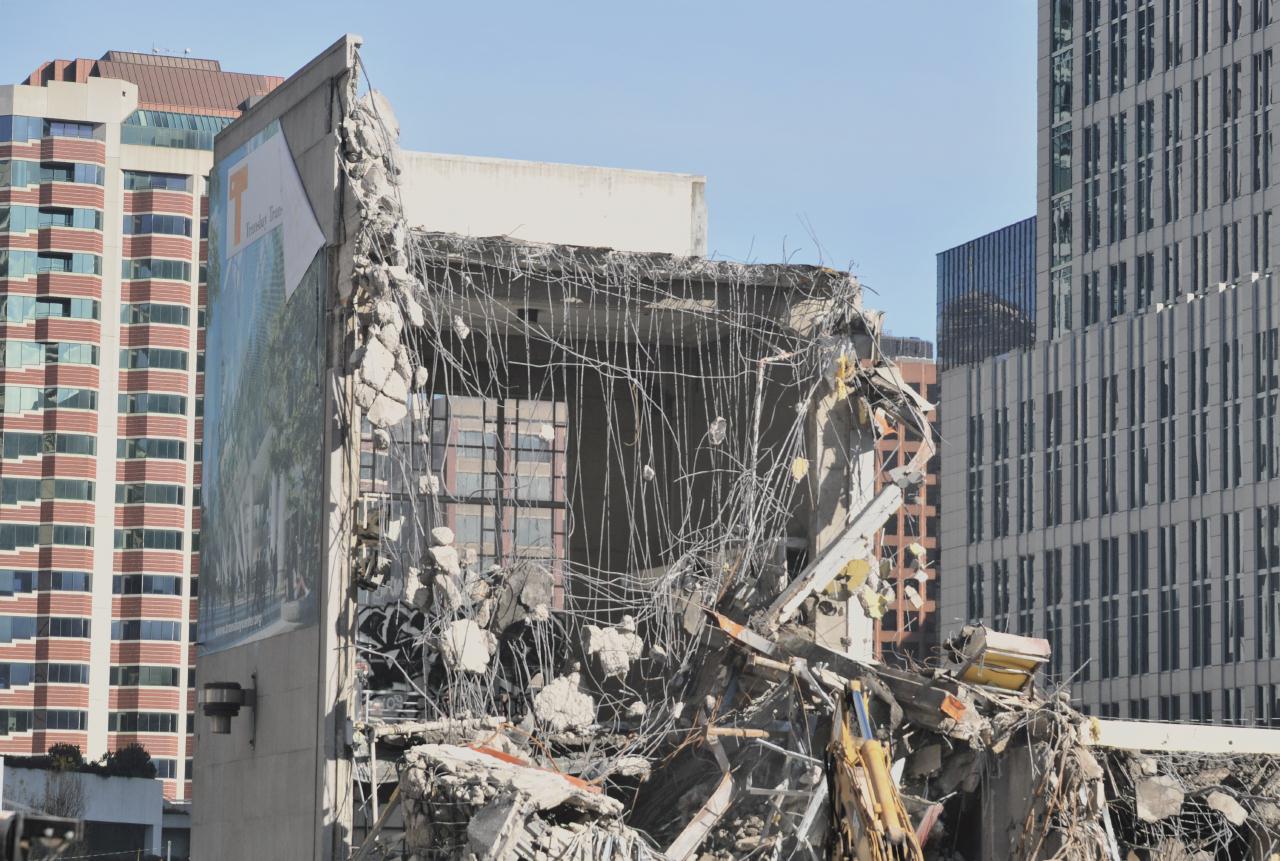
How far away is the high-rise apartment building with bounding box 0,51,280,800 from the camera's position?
135 metres

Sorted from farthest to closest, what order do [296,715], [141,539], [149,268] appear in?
[149,268] → [141,539] → [296,715]

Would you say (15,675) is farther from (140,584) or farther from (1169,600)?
(1169,600)

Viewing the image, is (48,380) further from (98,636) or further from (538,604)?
(538,604)

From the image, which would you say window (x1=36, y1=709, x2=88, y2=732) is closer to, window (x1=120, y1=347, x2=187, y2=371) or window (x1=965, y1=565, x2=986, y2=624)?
window (x1=120, y1=347, x2=187, y2=371)

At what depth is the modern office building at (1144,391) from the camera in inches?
4040

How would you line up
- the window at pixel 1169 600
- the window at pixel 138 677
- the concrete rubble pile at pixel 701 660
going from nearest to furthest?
1. the concrete rubble pile at pixel 701 660
2. the window at pixel 1169 600
3. the window at pixel 138 677

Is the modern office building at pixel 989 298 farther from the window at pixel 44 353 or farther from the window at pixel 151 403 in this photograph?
the window at pixel 44 353

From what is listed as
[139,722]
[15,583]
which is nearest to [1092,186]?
[139,722]

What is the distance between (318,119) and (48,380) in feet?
359

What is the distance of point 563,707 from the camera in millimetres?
34625

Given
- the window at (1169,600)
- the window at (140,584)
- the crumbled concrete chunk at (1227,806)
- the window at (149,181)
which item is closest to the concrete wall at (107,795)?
the window at (140,584)

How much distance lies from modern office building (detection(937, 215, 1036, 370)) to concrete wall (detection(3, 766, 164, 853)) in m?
75.1

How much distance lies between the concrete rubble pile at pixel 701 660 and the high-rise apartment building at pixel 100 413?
9960 centimetres

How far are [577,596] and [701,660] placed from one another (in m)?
3.15
